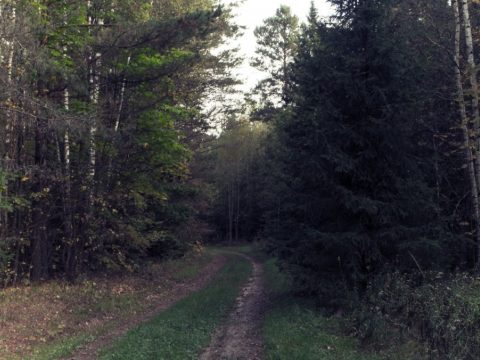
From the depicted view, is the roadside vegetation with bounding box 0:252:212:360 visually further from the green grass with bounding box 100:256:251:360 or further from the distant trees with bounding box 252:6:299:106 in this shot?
the distant trees with bounding box 252:6:299:106

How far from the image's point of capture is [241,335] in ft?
36.2

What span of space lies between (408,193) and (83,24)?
11432mm

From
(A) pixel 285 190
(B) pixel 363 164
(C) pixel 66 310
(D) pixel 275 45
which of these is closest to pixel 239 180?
(D) pixel 275 45

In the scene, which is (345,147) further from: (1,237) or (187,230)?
(187,230)

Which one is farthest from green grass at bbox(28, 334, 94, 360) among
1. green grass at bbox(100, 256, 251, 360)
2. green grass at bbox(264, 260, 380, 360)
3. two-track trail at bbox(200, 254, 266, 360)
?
green grass at bbox(264, 260, 380, 360)

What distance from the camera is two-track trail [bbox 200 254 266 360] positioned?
9.27 meters

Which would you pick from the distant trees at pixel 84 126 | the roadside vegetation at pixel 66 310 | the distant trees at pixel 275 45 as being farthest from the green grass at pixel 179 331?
the distant trees at pixel 275 45

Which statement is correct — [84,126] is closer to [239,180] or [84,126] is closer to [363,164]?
[363,164]

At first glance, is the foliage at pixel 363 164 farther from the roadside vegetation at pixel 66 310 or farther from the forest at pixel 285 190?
the roadside vegetation at pixel 66 310

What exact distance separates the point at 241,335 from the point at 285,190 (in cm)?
502

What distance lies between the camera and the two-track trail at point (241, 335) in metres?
9.27

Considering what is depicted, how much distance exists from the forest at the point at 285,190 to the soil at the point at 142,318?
0.28 ft

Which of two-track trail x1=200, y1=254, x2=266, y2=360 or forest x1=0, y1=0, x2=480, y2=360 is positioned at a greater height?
forest x1=0, y1=0, x2=480, y2=360

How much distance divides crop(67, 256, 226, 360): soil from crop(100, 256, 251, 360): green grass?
312 millimetres
